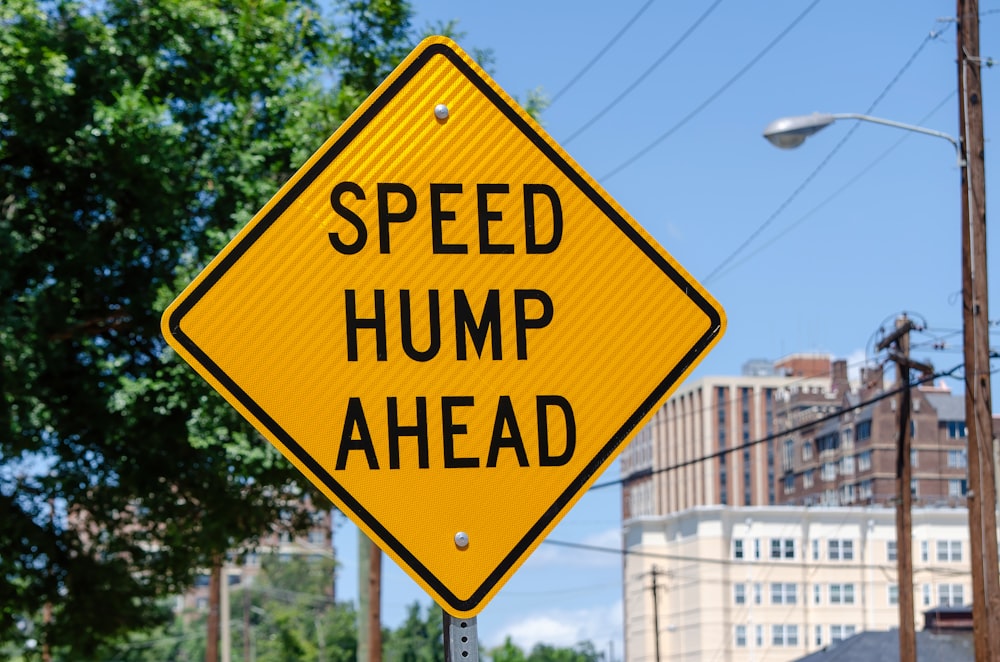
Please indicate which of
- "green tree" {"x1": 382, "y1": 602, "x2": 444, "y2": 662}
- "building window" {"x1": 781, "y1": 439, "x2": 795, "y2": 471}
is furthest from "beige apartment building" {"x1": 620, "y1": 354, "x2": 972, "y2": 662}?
"green tree" {"x1": 382, "y1": 602, "x2": 444, "y2": 662}

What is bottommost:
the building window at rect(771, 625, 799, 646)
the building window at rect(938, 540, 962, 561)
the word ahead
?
the building window at rect(771, 625, 799, 646)

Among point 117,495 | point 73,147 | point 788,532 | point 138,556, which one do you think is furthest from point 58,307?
point 788,532

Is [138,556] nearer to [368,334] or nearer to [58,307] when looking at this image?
[58,307]

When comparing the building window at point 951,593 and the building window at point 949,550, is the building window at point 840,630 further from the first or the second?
the building window at point 949,550

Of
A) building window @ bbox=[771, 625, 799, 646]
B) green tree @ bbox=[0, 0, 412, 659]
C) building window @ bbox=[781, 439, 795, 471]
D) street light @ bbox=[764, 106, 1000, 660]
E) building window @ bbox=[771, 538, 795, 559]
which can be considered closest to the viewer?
green tree @ bbox=[0, 0, 412, 659]

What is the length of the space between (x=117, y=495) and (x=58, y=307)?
3.22 m

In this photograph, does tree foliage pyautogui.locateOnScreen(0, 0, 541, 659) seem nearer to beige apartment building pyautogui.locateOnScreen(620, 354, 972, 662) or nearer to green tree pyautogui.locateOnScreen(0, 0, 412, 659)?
green tree pyautogui.locateOnScreen(0, 0, 412, 659)

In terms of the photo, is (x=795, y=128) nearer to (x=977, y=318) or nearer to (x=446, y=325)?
(x=977, y=318)

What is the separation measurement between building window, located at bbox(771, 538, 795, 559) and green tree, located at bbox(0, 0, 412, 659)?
129118 millimetres

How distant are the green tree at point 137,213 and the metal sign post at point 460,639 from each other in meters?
14.2

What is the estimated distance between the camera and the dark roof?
5819 centimetres

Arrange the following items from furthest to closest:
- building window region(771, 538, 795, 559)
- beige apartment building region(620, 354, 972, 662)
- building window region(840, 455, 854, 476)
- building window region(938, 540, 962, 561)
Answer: building window region(840, 455, 854, 476), building window region(771, 538, 795, 559), beige apartment building region(620, 354, 972, 662), building window region(938, 540, 962, 561)

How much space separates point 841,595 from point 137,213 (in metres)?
130

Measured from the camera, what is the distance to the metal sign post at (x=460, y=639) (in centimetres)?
330
